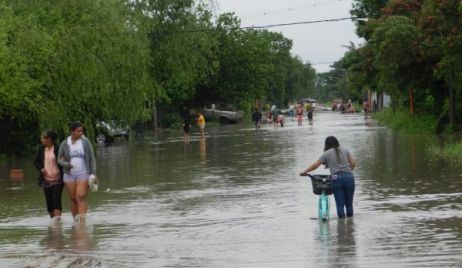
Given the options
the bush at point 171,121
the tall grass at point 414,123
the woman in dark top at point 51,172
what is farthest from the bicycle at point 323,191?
the bush at point 171,121

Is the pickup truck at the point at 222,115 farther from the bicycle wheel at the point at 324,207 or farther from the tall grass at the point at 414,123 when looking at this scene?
the bicycle wheel at the point at 324,207

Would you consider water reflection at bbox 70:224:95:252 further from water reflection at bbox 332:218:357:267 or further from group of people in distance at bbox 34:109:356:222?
water reflection at bbox 332:218:357:267

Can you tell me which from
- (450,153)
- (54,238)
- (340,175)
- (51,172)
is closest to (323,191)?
(340,175)

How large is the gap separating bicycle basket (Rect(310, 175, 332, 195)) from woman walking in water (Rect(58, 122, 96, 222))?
3.62 m

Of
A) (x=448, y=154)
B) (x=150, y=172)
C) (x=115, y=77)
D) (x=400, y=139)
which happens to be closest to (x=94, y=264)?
(x=150, y=172)

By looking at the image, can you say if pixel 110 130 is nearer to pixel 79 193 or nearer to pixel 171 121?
pixel 171 121

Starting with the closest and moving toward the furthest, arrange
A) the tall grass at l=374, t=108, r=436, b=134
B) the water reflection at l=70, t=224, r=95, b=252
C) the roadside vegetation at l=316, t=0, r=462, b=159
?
the water reflection at l=70, t=224, r=95, b=252 → the roadside vegetation at l=316, t=0, r=462, b=159 → the tall grass at l=374, t=108, r=436, b=134

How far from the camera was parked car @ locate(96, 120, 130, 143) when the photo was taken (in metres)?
35.7

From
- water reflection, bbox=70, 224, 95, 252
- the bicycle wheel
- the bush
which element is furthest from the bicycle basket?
the bush

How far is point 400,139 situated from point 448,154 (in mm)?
11536

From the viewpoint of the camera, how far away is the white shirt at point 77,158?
45.9 ft

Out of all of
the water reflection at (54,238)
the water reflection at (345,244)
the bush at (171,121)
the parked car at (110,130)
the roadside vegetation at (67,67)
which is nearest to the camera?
Answer: the water reflection at (345,244)

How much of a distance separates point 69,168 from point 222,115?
2689 inches

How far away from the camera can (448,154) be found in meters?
25.6
